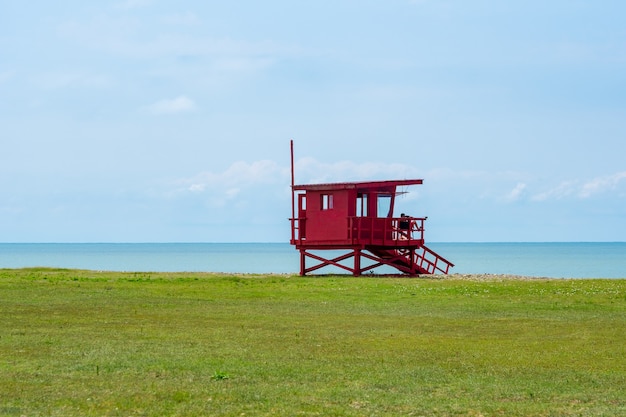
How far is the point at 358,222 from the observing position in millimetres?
54375

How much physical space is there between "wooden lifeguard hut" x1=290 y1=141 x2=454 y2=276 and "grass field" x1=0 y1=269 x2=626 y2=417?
11777mm

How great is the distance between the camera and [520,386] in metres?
19.6

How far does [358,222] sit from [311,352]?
30.8m

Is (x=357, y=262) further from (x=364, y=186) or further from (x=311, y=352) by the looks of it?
(x=311, y=352)

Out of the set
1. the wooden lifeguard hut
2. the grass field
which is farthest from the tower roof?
the grass field

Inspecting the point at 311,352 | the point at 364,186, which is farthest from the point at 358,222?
the point at 311,352

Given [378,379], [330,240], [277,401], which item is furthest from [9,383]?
[330,240]

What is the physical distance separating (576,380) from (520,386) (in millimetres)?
1542

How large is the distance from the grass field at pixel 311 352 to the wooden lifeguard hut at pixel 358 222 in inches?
464

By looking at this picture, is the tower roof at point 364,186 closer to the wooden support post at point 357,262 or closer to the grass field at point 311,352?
the wooden support post at point 357,262

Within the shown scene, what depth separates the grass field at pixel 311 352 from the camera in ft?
57.7

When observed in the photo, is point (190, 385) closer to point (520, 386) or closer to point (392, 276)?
point (520, 386)

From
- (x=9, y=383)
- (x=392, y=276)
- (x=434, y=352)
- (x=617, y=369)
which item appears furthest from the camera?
(x=392, y=276)

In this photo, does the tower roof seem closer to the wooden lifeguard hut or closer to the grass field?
the wooden lifeguard hut
